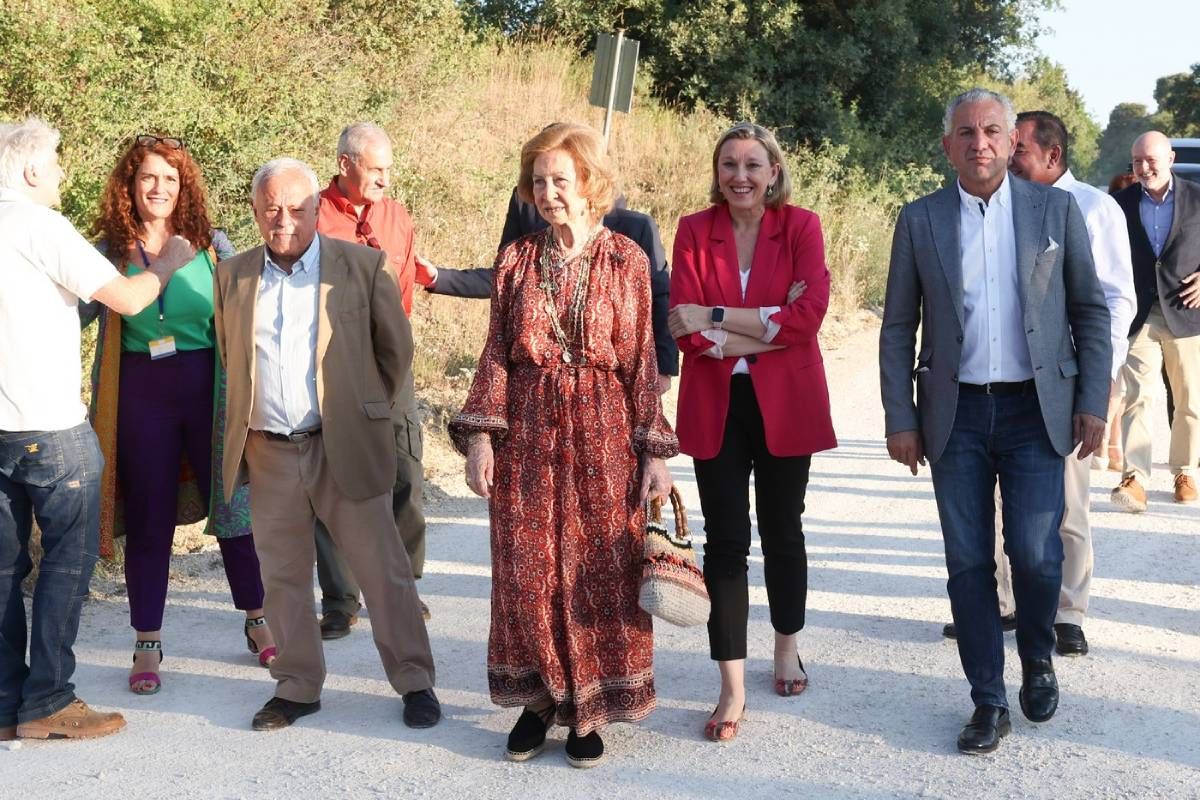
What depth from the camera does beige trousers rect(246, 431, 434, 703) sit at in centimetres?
506

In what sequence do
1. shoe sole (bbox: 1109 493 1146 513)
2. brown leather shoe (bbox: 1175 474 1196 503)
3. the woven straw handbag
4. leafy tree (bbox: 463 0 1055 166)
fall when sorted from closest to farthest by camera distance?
the woven straw handbag, shoe sole (bbox: 1109 493 1146 513), brown leather shoe (bbox: 1175 474 1196 503), leafy tree (bbox: 463 0 1055 166)

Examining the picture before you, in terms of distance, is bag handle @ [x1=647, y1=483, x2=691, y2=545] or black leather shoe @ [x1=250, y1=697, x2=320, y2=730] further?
black leather shoe @ [x1=250, y1=697, x2=320, y2=730]

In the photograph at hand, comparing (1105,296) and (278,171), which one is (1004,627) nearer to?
(1105,296)

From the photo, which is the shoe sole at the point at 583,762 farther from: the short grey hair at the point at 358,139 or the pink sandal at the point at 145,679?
the short grey hair at the point at 358,139

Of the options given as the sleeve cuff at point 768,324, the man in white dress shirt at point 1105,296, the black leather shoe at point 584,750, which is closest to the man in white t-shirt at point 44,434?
the black leather shoe at point 584,750

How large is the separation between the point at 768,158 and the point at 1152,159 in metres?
4.01

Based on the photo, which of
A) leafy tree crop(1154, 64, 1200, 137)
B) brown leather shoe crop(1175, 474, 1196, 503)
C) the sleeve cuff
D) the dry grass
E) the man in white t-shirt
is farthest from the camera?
leafy tree crop(1154, 64, 1200, 137)

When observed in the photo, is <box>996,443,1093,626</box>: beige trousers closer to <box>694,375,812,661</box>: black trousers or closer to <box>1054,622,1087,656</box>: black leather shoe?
<box>1054,622,1087,656</box>: black leather shoe

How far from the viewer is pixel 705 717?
5.04 meters

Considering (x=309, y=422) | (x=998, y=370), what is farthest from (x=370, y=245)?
(x=998, y=370)

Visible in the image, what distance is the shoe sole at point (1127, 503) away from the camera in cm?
815

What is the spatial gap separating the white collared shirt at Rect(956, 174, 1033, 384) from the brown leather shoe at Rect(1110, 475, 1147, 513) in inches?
152

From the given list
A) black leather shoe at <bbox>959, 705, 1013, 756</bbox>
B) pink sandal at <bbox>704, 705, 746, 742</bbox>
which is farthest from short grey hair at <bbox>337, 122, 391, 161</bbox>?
black leather shoe at <bbox>959, 705, 1013, 756</bbox>

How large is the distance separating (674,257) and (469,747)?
196cm
